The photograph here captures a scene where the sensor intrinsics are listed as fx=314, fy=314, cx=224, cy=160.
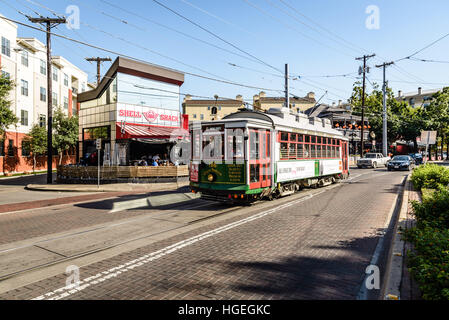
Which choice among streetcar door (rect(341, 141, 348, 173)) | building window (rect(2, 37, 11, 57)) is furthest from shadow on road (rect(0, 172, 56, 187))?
streetcar door (rect(341, 141, 348, 173))

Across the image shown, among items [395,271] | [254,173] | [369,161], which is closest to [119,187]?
[254,173]

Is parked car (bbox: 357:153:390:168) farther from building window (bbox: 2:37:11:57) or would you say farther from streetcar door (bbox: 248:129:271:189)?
building window (bbox: 2:37:11:57)

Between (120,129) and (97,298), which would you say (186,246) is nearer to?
(97,298)

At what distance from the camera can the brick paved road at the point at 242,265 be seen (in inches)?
176

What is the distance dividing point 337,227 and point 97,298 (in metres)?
5.93

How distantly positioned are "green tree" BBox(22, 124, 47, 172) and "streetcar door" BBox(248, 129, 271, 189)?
30380 millimetres

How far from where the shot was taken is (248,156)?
33.8 feet

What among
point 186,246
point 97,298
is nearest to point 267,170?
point 186,246

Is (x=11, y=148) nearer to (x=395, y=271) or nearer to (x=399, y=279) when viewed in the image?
(x=395, y=271)

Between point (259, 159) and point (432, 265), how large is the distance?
710cm

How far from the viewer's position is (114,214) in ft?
34.4

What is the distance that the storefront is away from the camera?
79.0 ft

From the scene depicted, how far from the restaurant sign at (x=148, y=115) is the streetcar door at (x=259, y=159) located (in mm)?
16629

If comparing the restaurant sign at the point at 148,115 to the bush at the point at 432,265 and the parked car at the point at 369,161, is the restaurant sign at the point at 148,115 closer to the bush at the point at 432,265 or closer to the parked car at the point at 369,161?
the parked car at the point at 369,161
